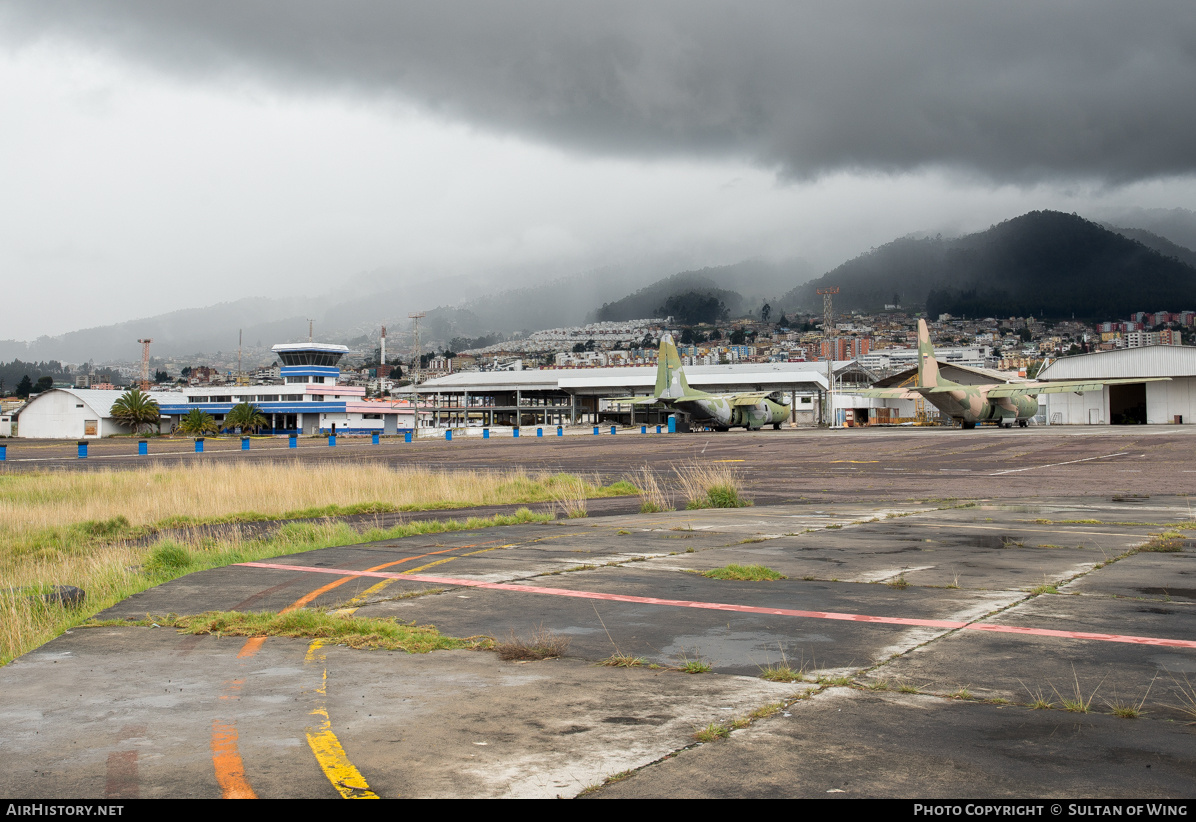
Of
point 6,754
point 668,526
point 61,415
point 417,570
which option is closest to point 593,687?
point 6,754

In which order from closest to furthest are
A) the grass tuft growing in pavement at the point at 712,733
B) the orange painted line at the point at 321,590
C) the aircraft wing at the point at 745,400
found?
the grass tuft growing in pavement at the point at 712,733, the orange painted line at the point at 321,590, the aircraft wing at the point at 745,400

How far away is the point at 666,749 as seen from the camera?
4219 mm

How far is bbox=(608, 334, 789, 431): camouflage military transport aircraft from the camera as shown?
66750 mm

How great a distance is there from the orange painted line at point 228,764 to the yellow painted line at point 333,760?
35 cm

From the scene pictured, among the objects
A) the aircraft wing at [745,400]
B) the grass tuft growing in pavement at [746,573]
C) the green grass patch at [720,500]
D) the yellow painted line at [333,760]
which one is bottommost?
the green grass patch at [720,500]

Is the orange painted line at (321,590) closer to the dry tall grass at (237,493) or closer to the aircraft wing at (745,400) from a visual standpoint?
the dry tall grass at (237,493)

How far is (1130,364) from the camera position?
78375 millimetres

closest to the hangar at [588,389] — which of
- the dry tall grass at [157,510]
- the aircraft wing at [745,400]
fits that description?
the aircraft wing at [745,400]

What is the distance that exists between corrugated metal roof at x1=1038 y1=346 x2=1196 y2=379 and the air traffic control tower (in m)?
90.5

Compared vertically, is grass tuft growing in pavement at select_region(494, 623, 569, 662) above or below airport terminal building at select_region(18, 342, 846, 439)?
below

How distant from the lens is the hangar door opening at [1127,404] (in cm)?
8100

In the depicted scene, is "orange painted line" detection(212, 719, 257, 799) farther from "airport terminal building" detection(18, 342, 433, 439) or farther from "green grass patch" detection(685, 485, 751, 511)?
"airport terminal building" detection(18, 342, 433, 439)

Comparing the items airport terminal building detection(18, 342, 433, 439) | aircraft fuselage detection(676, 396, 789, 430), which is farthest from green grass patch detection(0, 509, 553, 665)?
airport terminal building detection(18, 342, 433, 439)

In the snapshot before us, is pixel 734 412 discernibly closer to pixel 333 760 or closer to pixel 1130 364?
pixel 1130 364
